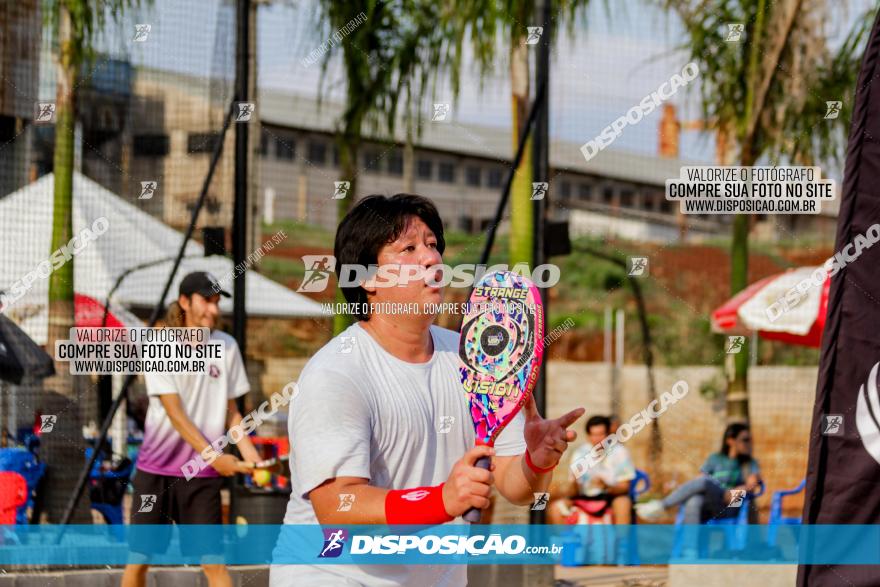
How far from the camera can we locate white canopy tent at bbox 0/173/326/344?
6.19 metres

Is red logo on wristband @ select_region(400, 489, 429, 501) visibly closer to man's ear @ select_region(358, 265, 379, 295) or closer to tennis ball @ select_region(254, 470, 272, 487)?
man's ear @ select_region(358, 265, 379, 295)

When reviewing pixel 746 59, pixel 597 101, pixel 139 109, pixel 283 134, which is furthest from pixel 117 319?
pixel 746 59

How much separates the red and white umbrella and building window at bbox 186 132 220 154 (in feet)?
11.5

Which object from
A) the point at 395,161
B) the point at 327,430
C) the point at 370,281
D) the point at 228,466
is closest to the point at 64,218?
the point at 228,466

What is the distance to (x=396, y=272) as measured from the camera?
343cm

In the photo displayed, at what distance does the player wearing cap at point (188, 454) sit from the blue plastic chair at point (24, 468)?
53cm

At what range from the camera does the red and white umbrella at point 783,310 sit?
790cm

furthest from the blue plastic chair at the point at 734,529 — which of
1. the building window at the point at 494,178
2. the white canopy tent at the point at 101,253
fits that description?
the building window at the point at 494,178

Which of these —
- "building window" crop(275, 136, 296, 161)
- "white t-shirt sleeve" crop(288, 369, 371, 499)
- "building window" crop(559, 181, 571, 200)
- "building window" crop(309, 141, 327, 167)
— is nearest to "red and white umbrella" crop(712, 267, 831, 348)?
"building window" crop(309, 141, 327, 167)

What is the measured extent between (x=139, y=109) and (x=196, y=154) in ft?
1.53

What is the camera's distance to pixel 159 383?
6078 mm

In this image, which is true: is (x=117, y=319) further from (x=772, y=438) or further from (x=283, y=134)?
(x=772, y=438)

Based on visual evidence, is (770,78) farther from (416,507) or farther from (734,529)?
(416,507)

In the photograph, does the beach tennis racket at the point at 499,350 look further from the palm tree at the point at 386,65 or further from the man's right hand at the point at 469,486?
the palm tree at the point at 386,65
